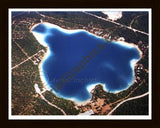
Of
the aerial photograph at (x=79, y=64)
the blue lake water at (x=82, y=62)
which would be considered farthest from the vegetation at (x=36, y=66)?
the blue lake water at (x=82, y=62)

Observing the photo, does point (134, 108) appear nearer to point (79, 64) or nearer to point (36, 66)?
point (79, 64)

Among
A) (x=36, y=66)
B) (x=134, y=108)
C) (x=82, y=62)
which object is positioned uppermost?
(x=82, y=62)

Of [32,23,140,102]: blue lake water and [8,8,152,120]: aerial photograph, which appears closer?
[8,8,152,120]: aerial photograph

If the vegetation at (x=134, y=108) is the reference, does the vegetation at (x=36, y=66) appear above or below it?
above

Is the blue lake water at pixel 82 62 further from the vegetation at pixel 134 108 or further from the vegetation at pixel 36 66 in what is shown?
the vegetation at pixel 134 108

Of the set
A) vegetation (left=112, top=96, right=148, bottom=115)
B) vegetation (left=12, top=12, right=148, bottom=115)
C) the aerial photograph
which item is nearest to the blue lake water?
the aerial photograph

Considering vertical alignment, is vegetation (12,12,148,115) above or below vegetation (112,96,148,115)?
above

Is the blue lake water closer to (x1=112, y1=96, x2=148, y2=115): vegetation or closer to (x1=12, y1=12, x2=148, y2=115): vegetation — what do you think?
(x1=12, y1=12, x2=148, y2=115): vegetation

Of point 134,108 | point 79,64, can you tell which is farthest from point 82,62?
point 134,108
